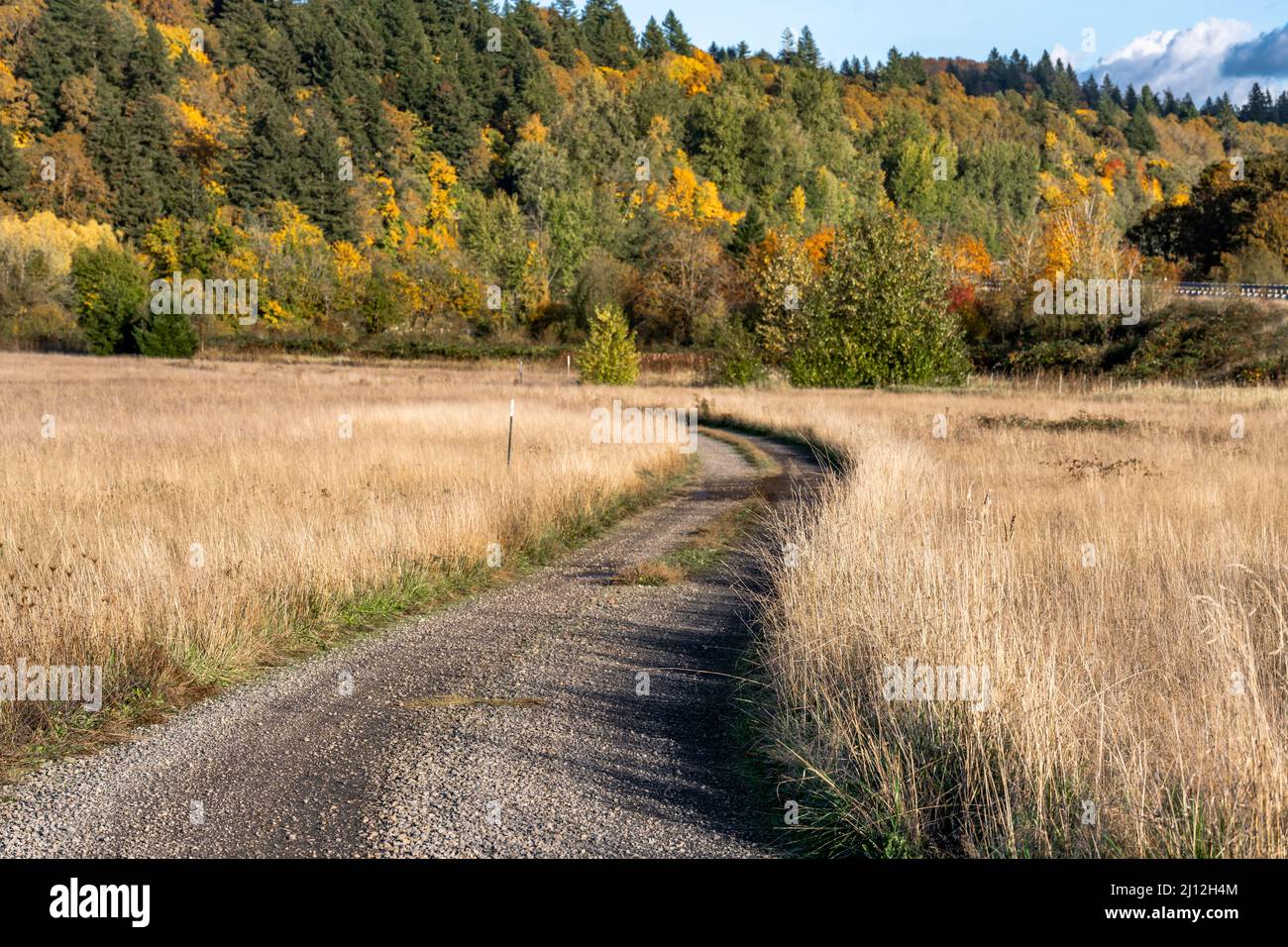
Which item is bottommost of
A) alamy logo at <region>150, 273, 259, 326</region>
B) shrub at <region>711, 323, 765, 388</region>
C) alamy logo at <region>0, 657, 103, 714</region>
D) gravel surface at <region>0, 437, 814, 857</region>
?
gravel surface at <region>0, 437, 814, 857</region>

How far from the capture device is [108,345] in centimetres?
6956

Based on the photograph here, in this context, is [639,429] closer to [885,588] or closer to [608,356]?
[608,356]

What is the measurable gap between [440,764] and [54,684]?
9.37 feet

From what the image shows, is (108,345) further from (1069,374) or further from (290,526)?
(290,526)

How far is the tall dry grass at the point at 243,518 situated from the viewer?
7539 mm

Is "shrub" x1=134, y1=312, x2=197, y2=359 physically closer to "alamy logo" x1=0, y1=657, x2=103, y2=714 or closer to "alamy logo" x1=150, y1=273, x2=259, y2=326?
"alamy logo" x1=150, y1=273, x2=259, y2=326

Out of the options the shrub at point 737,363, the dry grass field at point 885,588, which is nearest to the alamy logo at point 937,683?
the dry grass field at point 885,588

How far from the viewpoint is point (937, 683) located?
19.2ft

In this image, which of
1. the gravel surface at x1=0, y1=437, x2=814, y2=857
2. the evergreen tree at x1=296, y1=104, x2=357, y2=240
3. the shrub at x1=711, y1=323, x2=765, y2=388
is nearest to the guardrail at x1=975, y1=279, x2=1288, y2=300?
the shrub at x1=711, y1=323, x2=765, y2=388

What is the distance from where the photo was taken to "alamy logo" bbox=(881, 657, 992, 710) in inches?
216
